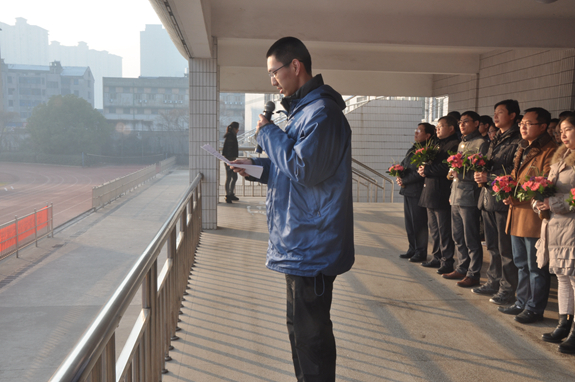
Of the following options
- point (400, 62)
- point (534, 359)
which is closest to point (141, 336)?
point (534, 359)

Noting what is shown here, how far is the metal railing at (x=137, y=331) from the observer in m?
0.93

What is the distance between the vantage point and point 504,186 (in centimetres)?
311

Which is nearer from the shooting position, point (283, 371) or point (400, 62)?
point (283, 371)

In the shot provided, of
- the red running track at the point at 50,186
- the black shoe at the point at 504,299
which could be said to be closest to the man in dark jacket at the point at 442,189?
the black shoe at the point at 504,299

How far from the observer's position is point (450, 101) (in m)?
10.2

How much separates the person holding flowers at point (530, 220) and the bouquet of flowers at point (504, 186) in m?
0.04

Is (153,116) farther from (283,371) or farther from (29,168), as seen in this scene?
(283,371)

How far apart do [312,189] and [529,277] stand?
2.40 metres

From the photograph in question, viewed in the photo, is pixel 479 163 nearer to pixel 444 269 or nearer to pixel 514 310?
pixel 514 310

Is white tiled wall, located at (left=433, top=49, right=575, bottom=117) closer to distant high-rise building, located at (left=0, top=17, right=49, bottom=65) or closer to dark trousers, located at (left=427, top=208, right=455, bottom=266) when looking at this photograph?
dark trousers, located at (left=427, top=208, right=455, bottom=266)

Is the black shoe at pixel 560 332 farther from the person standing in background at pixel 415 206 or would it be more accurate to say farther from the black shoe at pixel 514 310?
the person standing in background at pixel 415 206

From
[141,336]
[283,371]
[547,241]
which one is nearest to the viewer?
[141,336]

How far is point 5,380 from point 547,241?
359cm

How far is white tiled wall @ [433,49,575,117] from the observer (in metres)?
6.65
